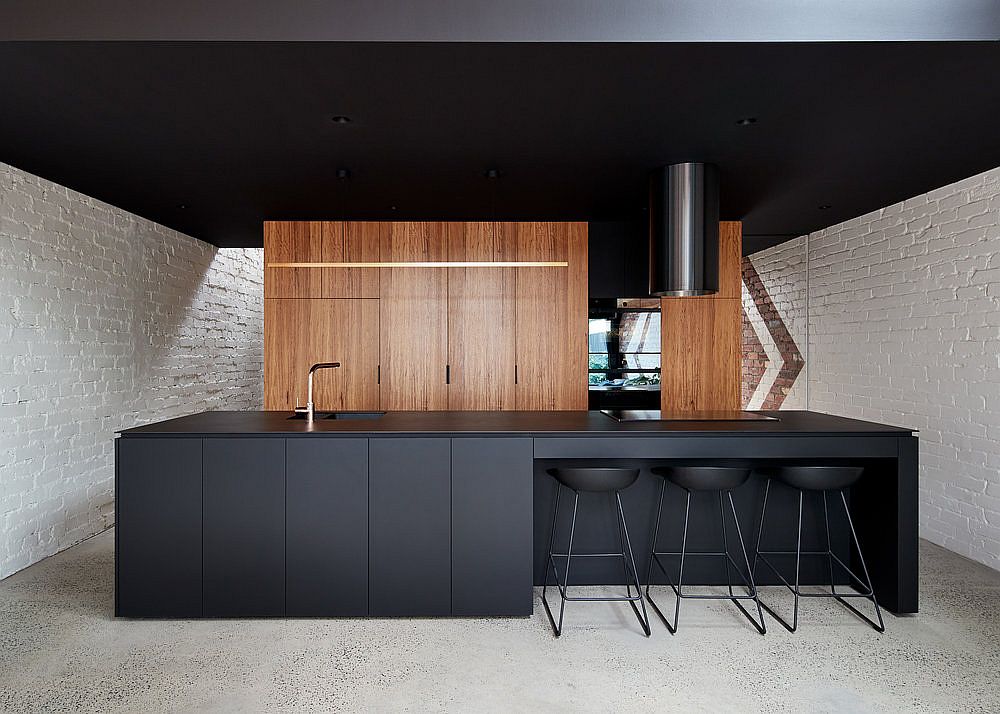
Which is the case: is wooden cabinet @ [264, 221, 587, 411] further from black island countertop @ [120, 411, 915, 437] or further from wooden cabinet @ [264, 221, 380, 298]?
black island countertop @ [120, 411, 915, 437]

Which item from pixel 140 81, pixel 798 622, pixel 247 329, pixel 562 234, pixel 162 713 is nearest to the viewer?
pixel 162 713

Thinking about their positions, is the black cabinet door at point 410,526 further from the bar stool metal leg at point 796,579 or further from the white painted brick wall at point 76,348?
the white painted brick wall at point 76,348

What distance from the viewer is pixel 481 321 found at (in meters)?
5.52

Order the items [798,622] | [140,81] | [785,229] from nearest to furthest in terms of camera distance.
→ [140,81] → [798,622] → [785,229]

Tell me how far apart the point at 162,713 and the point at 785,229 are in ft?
18.1

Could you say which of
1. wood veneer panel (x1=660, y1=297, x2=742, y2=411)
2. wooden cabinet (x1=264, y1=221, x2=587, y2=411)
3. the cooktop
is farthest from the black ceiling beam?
wood veneer panel (x1=660, y1=297, x2=742, y2=411)

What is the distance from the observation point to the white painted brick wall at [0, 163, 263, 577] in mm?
4000

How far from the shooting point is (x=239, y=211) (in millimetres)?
5207

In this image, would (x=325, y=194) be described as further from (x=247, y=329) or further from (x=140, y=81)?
(x=247, y=329)

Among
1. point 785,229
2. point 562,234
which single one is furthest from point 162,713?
point 785,229

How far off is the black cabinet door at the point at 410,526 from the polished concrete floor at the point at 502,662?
13 centimetres

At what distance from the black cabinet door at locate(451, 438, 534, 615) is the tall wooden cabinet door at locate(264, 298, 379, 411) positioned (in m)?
2.30

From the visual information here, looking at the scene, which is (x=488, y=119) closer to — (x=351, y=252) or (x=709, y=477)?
(x=709, y=477)

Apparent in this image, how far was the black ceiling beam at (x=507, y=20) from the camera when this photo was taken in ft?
7.95
